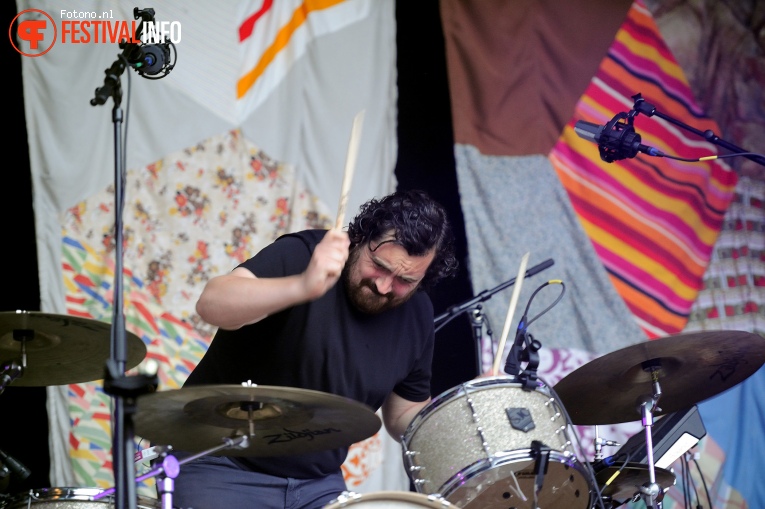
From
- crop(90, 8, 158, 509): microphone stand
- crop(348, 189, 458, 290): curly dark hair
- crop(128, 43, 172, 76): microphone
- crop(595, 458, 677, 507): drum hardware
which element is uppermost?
crop(128, 43, 172, 76): microphone

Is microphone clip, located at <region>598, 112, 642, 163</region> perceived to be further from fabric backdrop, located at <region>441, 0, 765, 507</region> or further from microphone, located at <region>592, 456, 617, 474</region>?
fabric backdrop, located at <region>441, 0, 765, 507</region>

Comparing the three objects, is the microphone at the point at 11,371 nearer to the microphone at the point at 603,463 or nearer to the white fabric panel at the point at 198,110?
the white fabric panel at the point at 198,110

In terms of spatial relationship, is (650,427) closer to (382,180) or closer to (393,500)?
(393,500)

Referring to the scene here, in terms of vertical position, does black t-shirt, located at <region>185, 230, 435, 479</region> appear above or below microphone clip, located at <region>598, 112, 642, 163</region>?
below

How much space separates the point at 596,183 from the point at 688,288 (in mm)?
588

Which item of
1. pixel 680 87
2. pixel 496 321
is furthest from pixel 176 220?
pixel 680 87

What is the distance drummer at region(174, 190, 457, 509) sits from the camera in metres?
2.26

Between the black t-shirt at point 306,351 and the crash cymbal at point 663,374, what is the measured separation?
1.62ft

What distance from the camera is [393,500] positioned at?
70.5 inches

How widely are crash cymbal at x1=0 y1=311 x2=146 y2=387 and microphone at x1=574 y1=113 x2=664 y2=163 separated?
1386 mm

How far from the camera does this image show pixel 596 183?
3.89 meters

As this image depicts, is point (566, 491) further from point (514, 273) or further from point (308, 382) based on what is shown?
A: point (514, 273)

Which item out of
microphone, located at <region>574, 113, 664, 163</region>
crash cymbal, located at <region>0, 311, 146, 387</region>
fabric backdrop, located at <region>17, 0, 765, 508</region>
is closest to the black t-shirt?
crash cymbal, located at <region>0, 311, 146, 387</region>

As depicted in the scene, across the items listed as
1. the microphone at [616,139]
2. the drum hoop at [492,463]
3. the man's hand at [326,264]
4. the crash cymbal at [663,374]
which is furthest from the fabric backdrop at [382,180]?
the man's hand at [326,264]
